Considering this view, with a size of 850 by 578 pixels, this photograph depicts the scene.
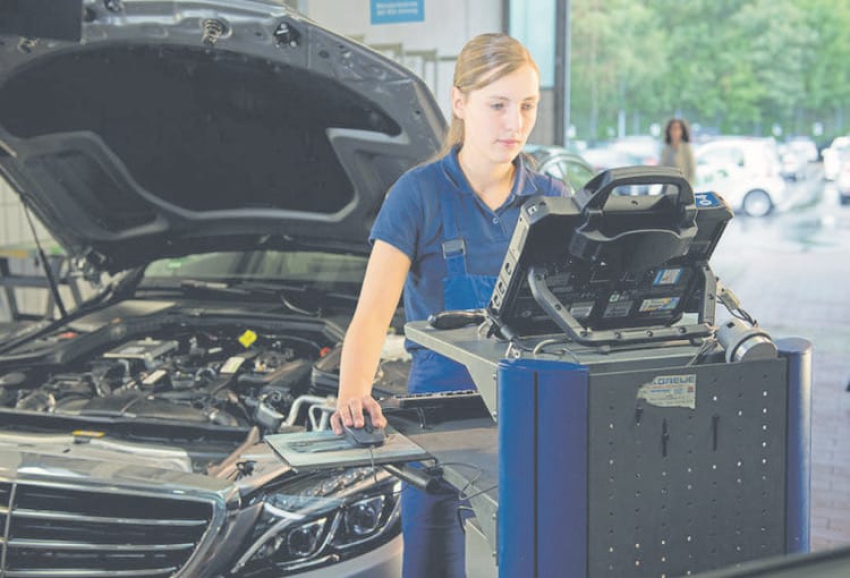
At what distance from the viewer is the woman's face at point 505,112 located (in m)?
1.80

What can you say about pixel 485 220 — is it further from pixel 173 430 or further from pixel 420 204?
pixel 173 430

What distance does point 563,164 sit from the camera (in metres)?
5.05

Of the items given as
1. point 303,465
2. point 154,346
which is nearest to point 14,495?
point 154,346

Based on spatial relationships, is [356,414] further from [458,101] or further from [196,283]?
[196,283]

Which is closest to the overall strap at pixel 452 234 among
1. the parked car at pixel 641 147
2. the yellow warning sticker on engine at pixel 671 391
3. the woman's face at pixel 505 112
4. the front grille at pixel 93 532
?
the woman's face at pixel 505 112

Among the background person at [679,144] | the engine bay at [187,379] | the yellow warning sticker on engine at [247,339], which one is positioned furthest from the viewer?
the background person at [679,144]

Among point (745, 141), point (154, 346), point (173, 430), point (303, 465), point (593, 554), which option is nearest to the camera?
point (593, 554)

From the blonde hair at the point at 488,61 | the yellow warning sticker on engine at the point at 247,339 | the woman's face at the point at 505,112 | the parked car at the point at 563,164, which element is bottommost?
the yellow warning sticker on engine at the point at 247,339

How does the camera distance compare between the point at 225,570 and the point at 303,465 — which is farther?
the point at 225,570

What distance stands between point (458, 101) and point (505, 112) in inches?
6.1

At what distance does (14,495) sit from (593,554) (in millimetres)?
1687

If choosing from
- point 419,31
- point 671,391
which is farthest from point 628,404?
point 419,31

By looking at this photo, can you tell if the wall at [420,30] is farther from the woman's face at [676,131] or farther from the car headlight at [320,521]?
the car headlight at [320,521]

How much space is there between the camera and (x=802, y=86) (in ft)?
26.4
